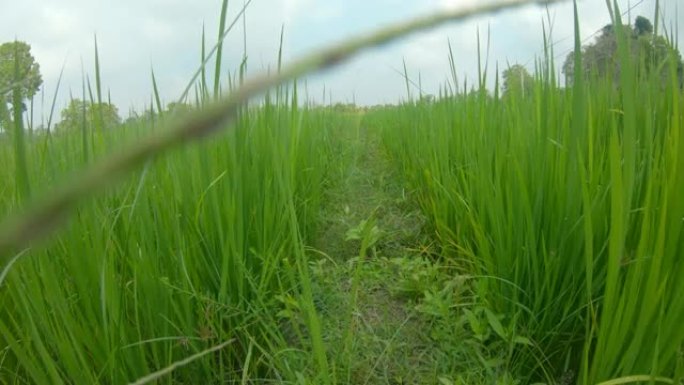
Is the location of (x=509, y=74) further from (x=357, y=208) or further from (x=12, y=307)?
(x=12, y=307)

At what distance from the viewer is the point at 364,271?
176 cm

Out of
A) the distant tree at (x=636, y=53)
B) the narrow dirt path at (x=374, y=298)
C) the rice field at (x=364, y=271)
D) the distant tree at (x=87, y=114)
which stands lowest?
the narrow dirt path at (x=374, y=298)

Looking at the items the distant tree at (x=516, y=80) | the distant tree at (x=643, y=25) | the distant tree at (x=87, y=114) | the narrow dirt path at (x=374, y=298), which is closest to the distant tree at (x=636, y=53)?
the distant tree at (x=643, y=25)

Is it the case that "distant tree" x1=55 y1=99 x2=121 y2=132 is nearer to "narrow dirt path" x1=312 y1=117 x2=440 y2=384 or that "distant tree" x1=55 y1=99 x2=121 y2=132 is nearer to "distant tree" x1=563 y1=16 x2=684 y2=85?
"narrow dirt path" x1=312 y1=117 x2=440 y2=384

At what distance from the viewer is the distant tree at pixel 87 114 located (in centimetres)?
104

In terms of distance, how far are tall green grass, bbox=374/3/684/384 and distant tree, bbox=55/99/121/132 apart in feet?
2.76

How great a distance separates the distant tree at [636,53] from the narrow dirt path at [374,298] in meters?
0.65

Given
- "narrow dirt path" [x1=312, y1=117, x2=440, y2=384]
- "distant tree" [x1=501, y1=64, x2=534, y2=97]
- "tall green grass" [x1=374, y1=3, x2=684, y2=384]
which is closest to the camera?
"tall green grass" [x1=374, y1=3, x2=684, y2=384]

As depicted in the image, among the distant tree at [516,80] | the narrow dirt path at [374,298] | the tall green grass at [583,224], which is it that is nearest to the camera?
the tall green grass at [583,224]

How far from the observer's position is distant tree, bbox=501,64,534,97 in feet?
6.02

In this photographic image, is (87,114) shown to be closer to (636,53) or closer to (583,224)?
(583,224)

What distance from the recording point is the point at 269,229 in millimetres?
1289

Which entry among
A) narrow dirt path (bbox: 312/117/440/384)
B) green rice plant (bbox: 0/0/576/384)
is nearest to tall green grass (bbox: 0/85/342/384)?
green rice plant (bbox: 0/0/576/384)

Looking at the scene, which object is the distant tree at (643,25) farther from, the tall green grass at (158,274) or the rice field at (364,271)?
the tall green grass at (158,274)
